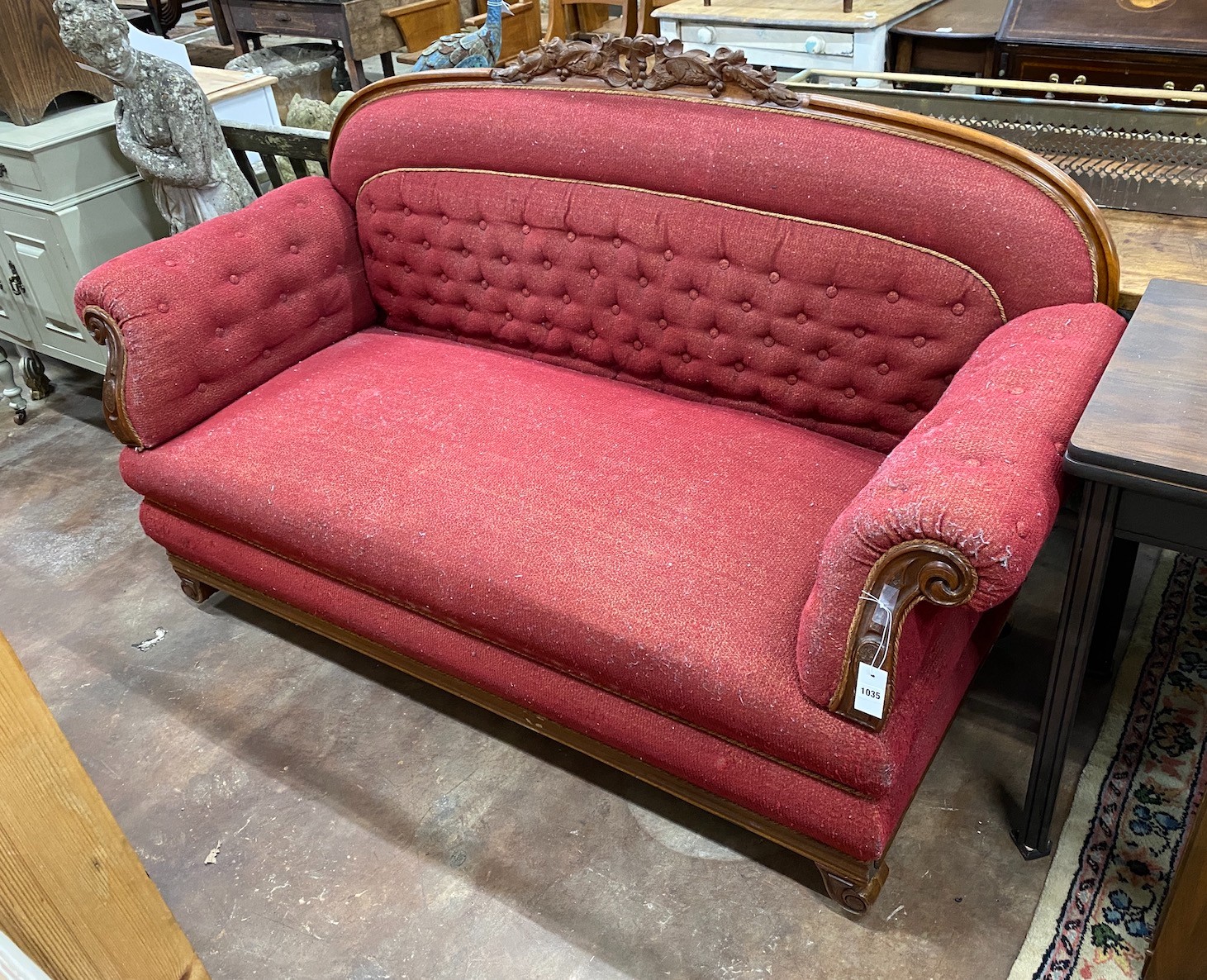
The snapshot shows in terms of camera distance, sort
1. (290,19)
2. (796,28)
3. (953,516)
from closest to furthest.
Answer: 1. (953,516)
2. (796,28)
3. (290,19)

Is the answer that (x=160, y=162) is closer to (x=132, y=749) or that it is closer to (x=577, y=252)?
(x=577, y=252)

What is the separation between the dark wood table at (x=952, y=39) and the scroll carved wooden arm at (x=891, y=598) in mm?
2171

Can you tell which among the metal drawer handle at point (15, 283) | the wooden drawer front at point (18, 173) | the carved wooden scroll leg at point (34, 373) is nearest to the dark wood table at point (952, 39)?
the wooden drawer front at point (18, 173)

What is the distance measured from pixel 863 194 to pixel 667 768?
0.96m

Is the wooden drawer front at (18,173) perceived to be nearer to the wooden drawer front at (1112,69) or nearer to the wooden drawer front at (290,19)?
the wooden drawer front at (1112,69)

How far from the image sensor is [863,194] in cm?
159

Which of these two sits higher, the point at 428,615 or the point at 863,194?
the point at 863,194

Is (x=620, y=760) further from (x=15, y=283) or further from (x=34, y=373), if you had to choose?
(x=34, y=373)

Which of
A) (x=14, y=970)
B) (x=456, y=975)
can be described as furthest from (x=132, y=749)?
(x=14, y=970)

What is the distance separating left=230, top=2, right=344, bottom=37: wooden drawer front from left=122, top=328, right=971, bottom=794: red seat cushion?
3547mm

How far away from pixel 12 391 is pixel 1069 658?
298 cm

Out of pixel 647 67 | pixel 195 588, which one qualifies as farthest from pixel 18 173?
pixel 647 67

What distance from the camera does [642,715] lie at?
148 centimetres

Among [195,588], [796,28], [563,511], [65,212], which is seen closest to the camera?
[563,511]
